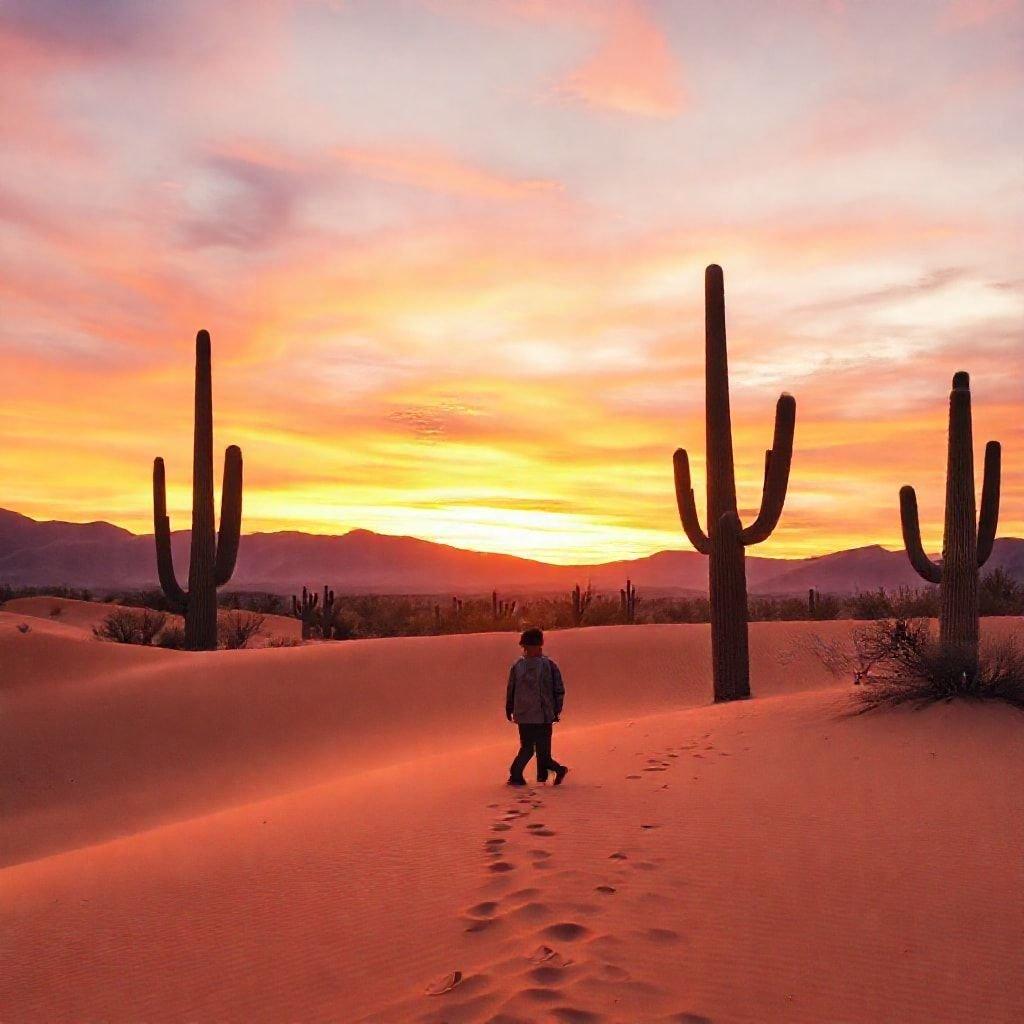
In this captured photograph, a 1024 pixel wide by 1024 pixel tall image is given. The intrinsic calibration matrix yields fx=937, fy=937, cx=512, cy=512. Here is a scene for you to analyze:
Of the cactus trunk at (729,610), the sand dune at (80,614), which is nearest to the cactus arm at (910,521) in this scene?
the cactus trunk at (729,610)

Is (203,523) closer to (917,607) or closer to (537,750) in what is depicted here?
(537,750)

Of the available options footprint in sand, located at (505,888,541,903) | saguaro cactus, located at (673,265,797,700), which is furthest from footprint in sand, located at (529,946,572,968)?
saguaro cactus, located at (673,265,797,700)

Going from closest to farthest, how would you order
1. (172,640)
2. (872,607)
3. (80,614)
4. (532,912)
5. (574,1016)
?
(574,1016) < (532,912) < (172,640) < (872,607) < (80,614)

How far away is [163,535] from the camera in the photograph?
2409cm

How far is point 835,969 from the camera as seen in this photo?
16.0 feet

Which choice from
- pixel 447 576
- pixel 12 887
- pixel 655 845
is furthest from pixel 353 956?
pixel 447 576

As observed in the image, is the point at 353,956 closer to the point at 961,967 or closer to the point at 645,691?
the point at 961,967

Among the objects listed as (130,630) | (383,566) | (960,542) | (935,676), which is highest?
(383,566)

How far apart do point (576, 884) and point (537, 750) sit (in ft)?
12.0

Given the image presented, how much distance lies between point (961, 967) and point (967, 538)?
37.1ft

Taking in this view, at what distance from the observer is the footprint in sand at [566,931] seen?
16.9 feet

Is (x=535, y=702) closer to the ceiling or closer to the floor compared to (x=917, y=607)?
closer to the floor

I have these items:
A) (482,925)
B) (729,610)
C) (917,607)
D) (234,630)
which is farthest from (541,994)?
Answer: (917,607)

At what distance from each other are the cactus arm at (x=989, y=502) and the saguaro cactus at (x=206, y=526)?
15.8 meters
